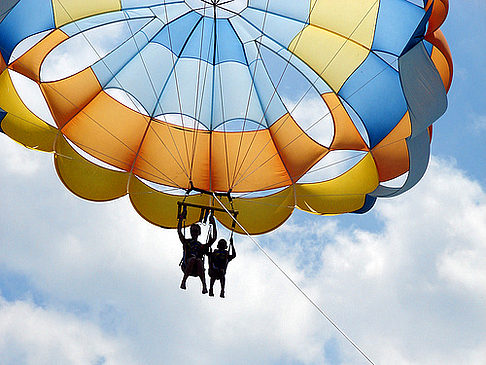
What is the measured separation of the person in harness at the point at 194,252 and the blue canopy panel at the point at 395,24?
258cm

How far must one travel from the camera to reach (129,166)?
816cm

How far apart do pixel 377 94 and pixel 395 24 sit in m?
0.79

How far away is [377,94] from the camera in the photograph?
751cm

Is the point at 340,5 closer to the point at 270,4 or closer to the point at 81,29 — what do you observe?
the point at 270,4

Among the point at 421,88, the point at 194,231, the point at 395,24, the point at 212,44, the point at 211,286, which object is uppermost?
the point at 212,44

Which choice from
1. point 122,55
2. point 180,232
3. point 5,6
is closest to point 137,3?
point 122,55

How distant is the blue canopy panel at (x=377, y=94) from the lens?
748cm

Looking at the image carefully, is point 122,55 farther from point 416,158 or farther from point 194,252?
point 416,158

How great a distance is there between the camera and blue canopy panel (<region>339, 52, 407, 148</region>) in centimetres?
748

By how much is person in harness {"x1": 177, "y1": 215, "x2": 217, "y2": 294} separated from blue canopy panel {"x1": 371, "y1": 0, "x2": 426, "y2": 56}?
2576 millimetres

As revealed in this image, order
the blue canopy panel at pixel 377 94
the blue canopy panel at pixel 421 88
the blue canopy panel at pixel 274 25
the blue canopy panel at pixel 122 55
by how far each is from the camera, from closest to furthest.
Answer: the blue canopy panel at pixel 421 88 < the blue canopy panel at pixel 377 94 < the blue canopy panel at pixel 274 25 < the blue canopy panel at pixel 122 55

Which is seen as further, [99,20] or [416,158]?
[99,20]

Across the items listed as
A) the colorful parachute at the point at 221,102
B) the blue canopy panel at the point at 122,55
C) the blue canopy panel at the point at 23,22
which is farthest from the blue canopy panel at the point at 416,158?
the blue canopy panel at the point at 23,22

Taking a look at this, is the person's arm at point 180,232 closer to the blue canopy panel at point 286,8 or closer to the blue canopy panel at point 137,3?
the blue canopy panel at point 137,3
